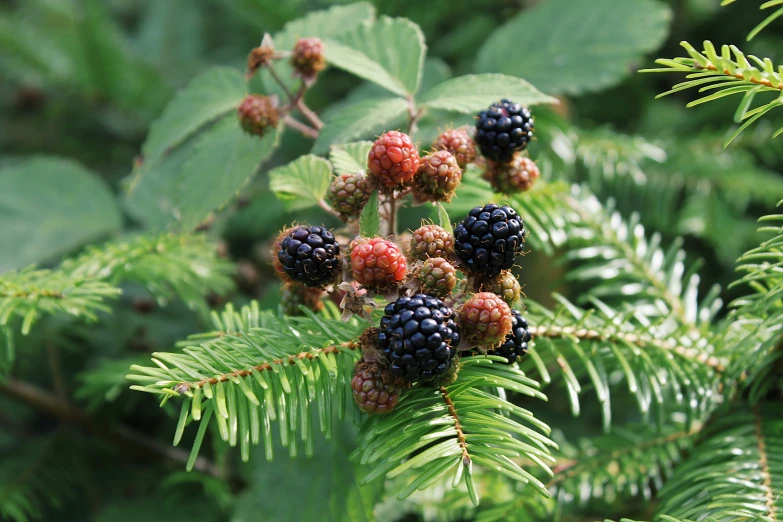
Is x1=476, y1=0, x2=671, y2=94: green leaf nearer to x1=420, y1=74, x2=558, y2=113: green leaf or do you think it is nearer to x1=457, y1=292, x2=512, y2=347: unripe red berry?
x1=420, y1=74, x2=558, y2=113: green leaf

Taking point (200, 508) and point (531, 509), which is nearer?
point (531, 509)

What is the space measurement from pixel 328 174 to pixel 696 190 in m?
1.11

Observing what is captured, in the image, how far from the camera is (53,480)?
1.27 metres

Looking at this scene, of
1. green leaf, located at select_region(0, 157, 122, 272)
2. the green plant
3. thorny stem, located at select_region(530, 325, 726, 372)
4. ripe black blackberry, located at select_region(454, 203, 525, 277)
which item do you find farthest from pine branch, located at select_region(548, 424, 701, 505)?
green leaf, located at select_region(0, 157, 122, 272)

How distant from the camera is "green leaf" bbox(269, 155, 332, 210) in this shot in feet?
2.63

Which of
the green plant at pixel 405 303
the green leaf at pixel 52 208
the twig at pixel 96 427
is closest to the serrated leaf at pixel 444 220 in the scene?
the green plant at pixel 405 303

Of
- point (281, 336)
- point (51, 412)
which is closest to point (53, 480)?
point (51, 412)

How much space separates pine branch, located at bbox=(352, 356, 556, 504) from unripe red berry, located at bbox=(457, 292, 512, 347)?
3 centimetres

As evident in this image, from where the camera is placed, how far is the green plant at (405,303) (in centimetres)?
67

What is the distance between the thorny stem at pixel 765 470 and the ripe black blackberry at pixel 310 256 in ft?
1.74

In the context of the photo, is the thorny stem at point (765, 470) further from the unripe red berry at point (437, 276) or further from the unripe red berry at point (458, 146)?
the unripe red berry at point (458, 146)

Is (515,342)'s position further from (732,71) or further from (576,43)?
(576,43)

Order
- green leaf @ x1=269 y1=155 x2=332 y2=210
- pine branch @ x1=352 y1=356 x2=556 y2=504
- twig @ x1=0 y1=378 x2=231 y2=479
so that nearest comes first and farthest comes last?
pine branch @ x1=352 y1=356 x2=556 y2=504
green leaf @ x1=269 y1=155 x2=332 y2=210
twig @ x1=0 y1=378 x2=231 y2=479

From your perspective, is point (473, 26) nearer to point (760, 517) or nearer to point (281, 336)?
point (281, 336)
